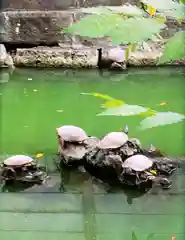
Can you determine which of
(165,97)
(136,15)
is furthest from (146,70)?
(136,15)

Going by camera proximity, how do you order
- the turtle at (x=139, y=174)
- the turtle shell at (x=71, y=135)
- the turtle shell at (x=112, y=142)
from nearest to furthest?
the turtle at (x=139, y=174) < the turtle shell at (x=112, y=142) < the turtle shell at (x=71, y=135)

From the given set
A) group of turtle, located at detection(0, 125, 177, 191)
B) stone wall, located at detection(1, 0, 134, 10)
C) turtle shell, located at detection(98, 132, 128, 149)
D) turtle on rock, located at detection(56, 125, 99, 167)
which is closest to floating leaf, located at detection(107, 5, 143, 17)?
group of turtle, located at detection(0, 125, 177, 191)

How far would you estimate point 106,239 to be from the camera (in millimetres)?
1755

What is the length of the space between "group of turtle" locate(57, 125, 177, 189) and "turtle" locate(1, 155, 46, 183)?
0.19 meters

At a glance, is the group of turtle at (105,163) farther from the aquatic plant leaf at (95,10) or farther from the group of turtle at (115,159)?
the aquatic plant leaf at (95,10)

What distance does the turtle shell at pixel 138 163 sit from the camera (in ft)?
6.89

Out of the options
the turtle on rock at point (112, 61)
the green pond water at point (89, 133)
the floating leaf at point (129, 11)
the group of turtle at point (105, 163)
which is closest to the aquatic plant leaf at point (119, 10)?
the floating leaf at point (129, 11)

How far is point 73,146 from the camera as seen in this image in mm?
2350

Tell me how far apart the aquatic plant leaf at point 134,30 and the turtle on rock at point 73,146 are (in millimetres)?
1936

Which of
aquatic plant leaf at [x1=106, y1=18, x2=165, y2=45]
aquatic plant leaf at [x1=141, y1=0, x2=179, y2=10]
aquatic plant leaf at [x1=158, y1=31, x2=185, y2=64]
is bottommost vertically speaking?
aquatic plant leaf at [x1=158, y1=31, x2=185, y2=64]

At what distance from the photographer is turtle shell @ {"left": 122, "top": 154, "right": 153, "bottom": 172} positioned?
2102 mm

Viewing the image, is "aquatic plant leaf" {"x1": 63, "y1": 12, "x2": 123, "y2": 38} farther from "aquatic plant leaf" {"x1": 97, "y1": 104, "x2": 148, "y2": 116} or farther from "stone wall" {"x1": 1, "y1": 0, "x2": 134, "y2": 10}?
"stone wall" {"x1": 1, "y1": 0, "x2": 134, "y2": 10}

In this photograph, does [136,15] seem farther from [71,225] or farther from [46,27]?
[46,27]

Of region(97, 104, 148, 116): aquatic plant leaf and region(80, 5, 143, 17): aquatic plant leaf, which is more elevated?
region(80, 5, 143, 17): aquatic plant leaf
